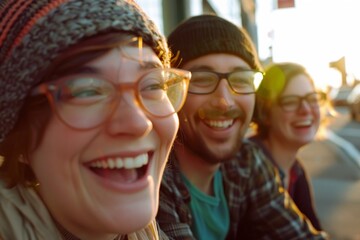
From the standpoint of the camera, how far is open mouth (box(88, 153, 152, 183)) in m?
1.33

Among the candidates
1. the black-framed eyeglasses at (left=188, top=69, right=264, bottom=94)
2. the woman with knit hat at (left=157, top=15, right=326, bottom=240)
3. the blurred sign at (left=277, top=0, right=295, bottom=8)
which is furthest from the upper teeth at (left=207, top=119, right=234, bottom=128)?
the blurred sign at (left=277, top=0, right=295, bottom=8)

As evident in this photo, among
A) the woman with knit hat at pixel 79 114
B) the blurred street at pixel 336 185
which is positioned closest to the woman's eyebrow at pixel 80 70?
the woman with knit hat at pixel 79 114

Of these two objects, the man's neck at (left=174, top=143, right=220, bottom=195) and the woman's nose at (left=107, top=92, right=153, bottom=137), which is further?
the man's neck at (left=174, top=143, right=220, bottom=195)

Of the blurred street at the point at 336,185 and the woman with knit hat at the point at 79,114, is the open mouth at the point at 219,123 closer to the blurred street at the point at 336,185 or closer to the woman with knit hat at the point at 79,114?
the woman with knit hat at the point at 79,114

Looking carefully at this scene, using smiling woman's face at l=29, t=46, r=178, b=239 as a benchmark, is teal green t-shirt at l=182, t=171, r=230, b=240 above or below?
below

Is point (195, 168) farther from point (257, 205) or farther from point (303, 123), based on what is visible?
point (303, 123)

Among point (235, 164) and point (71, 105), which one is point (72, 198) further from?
point (235, 164)

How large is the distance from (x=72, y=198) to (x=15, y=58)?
40 cm

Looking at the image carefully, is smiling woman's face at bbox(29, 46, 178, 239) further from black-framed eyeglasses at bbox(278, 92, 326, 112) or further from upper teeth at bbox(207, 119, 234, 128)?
black-framed eyeglasses at bbox(278, 92, 326, 112)

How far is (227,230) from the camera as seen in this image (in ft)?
8.15

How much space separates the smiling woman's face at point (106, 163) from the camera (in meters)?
1.29

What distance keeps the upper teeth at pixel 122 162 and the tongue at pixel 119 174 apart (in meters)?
0.02

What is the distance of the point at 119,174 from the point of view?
4.54 feet

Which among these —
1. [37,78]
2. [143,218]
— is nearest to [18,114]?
[37,78]
